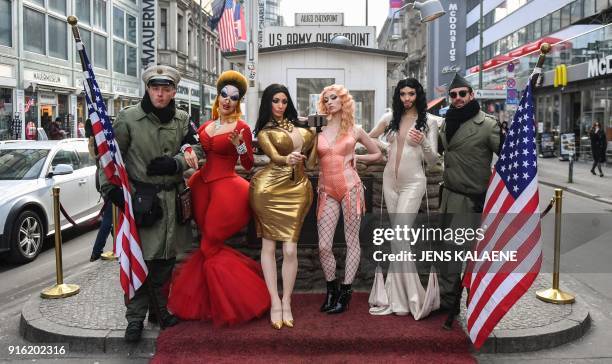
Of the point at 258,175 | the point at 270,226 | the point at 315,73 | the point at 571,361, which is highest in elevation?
the point at 315,73

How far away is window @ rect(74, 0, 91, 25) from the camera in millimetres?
29708

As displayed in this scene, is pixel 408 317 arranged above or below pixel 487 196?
below

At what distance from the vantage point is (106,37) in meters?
34.0

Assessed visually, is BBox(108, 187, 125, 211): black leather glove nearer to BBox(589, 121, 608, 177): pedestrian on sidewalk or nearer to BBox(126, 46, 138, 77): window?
BBox(589, 121, 608, 177): pedestrian on sidewalk

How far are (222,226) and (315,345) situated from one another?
1.20 metres

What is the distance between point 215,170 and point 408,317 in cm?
205

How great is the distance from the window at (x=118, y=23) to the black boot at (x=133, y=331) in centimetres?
3382

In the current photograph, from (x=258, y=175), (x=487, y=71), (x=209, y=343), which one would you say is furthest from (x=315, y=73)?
(x=487, y=71)

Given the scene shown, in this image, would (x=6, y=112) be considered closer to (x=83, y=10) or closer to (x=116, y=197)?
(x=83, y=10)

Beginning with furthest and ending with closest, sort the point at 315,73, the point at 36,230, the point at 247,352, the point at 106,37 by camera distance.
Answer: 1. the point at 106,37
2. the point at 315,73
3. the point at 36,230
4. the point at 247,352

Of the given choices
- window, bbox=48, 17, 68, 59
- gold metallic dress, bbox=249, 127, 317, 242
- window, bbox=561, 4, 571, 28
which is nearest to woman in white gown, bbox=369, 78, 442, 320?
gold metallic dress, bbox=249, 127, 317, 242

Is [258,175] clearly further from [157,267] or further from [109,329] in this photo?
[109,329]

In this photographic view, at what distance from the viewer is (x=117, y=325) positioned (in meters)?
4.96

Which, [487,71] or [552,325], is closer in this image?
[552,325]
